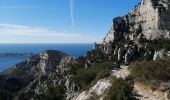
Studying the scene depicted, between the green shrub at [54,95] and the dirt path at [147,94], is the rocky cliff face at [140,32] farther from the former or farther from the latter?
the dirt path at [147,94]

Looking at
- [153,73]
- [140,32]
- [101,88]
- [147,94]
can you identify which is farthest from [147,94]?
[140,32]

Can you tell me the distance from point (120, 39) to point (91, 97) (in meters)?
66.8

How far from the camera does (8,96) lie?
95688mm

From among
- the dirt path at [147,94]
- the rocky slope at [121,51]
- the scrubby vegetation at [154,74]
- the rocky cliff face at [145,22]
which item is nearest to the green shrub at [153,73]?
the scrubby vegetation at [154,74]

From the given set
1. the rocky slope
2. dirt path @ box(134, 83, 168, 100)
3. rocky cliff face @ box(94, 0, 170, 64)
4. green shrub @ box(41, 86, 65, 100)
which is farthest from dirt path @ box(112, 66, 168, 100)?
rocky cliff face @ box(94, 0, 170, 64)

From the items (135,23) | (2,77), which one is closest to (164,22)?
(135,23)

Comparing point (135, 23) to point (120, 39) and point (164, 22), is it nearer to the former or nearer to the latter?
point (120, 39)

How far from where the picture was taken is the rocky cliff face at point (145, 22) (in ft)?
273

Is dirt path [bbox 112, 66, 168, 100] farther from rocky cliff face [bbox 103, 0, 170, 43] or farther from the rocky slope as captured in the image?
rocky cliff face [bbox 103, 0, 170, 43]

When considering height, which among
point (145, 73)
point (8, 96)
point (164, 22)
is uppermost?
point (164, 22)

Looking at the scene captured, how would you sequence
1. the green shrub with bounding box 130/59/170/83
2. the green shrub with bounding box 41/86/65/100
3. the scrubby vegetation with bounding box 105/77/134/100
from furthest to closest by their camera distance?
1. the green shrub with bounding box 41/86/65/100
2. the green shrub with bounding box 130/59/170/83
3. the scrubby vegetation with bounding box 105/77/134/100

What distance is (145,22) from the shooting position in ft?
302

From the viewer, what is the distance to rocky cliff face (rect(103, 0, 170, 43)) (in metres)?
83.3

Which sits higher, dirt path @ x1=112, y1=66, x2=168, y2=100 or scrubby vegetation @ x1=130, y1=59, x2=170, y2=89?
scrubby vegetation @ x1=130, y1=59, x2=170, y2=89
